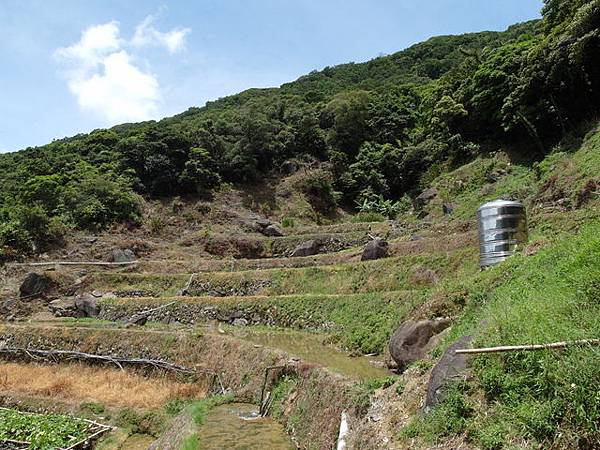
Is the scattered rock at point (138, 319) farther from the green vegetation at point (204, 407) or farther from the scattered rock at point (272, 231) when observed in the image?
the scattered rock at point (272, 231)

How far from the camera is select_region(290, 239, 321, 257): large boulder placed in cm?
3269

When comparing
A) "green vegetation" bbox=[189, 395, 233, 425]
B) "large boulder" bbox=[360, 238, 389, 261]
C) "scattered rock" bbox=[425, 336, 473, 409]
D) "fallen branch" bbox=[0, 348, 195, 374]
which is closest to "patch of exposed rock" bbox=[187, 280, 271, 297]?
"large boulder" bbox=[360, 238, 389, 261]

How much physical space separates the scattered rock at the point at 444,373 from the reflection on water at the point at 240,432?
3.92 m

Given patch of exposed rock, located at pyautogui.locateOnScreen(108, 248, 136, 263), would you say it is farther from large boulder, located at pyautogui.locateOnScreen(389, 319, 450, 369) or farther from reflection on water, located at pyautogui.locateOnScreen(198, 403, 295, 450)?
large boulder, located at pyautogui.locateOnScreen(389, 319, 450, 369)

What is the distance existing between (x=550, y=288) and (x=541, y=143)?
89.5ft

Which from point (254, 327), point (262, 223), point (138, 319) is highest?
point (262, 223)

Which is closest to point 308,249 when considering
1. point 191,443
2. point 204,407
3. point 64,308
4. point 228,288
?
point 228,288

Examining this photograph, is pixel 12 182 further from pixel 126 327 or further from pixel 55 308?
pixel 126 327

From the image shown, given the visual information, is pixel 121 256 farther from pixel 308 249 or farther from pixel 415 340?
pixel 415 340

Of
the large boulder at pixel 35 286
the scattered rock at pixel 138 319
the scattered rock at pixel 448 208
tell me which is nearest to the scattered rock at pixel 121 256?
the large boulder at pixel 35 286

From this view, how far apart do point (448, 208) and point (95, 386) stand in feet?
72.9

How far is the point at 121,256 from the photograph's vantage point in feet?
111

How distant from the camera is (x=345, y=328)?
55.9 ft

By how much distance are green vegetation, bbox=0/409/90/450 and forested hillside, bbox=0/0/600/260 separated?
23.0m
